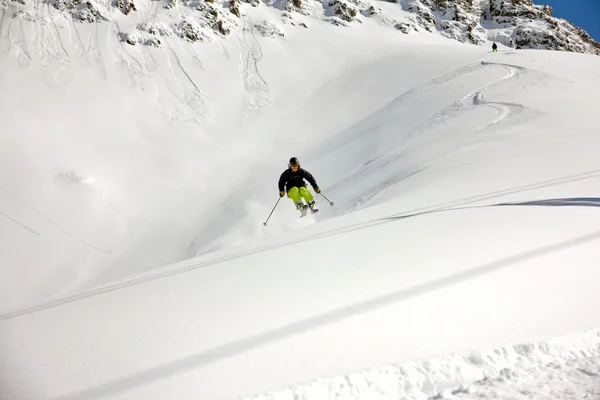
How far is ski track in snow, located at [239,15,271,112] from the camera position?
2344 cm

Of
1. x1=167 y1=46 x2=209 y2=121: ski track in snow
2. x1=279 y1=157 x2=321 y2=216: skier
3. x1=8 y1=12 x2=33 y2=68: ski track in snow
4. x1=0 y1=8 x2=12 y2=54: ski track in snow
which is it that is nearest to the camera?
x1=279 y1=157 x2=321 y2=216: skier

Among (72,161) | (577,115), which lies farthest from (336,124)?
(72,161)

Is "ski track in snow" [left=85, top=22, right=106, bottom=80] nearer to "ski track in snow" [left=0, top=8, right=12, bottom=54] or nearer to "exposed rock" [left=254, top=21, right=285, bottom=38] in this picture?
"ski track in snow" [left=0, top=8, right=12, bottom=54]

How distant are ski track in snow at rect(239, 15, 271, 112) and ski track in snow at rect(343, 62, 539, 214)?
9831 mm

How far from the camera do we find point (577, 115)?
373 inches

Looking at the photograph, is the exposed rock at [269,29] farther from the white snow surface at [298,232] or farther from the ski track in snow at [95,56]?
the ski track in snow at [95,56]

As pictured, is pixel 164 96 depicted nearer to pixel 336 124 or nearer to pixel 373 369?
pixel 336 124

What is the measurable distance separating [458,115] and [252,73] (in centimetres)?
1892

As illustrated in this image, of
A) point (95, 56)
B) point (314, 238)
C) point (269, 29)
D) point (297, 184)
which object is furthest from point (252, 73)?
point (314, 238)

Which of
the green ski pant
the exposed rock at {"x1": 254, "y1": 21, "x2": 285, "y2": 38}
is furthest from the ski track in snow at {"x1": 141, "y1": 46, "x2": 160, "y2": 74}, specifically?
the green ski pant

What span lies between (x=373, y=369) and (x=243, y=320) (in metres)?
1.00

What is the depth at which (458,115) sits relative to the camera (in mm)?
11750

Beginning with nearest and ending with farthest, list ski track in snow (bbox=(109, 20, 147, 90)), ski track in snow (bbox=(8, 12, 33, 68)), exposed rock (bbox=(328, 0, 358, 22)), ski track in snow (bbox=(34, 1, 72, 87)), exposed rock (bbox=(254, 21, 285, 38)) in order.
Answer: ski track in snow (bbox=(34, 1, 72, 87)), ski track in snow (bbox=(8, 12, 33, 68)), ski track in snow (bbox=(109, 20, 147, 90)), exposed rock (bbox=(254, 21, 285, 38)), exposed rock (bbox=(328, 0, 358, 22))

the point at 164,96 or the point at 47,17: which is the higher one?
the point at 47,17
